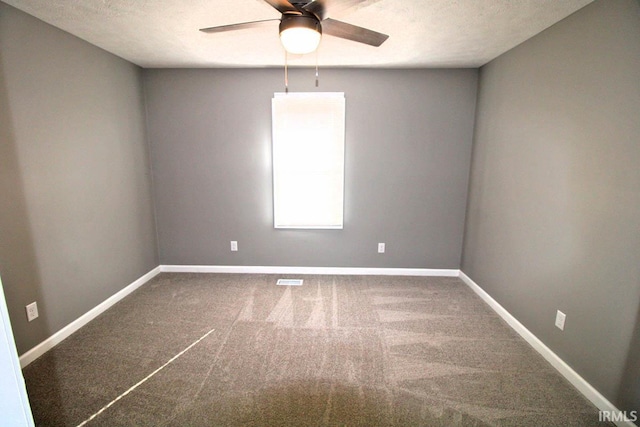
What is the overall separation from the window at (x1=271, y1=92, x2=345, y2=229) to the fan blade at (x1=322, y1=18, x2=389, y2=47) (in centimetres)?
148

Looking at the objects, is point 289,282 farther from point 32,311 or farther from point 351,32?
point 351,32

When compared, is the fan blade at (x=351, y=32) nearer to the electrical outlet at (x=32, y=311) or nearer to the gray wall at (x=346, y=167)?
the gray wall at (x=346, y=167)

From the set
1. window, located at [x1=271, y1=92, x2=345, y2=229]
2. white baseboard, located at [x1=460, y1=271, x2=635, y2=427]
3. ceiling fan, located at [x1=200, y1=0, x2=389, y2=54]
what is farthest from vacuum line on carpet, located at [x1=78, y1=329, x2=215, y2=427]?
white baseboard, located at [x1=460, y1=271, x2=635, y2=427]

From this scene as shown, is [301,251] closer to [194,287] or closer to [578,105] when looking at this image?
[194,287]

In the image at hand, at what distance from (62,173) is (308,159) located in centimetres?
224

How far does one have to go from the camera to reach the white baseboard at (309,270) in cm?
352

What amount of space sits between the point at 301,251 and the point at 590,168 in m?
2.75

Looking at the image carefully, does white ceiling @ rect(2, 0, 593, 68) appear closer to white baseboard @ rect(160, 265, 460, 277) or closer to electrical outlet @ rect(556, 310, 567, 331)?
electrical outlet @ rect(556, 310, 567, 331)

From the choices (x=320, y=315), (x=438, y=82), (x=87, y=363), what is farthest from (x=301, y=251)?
(x=438, y=82)

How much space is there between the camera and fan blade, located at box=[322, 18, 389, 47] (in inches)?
62.8

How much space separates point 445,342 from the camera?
7.37ft

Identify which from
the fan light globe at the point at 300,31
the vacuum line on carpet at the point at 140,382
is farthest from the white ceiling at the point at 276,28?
the vacuum line on carpet at the point at 140,382

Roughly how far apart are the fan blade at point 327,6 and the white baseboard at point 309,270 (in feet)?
9.01

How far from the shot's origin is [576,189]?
188 centimetres
